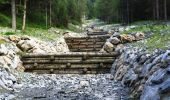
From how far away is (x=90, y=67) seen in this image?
72.7ft

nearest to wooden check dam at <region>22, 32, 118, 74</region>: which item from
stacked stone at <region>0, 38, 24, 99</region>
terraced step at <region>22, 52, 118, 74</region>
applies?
terraced step at <region>22, 52, 118, 74</region>

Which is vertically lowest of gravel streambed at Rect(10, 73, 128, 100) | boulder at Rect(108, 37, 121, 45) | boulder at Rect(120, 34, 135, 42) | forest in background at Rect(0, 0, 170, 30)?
gravel streambed at Rect(10, 73, 128, 100)

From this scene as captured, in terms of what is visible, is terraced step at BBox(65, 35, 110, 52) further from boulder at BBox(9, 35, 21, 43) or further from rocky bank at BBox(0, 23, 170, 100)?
rocky bank at BBox(0, 23, 170, 100)

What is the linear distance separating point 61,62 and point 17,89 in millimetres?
7395

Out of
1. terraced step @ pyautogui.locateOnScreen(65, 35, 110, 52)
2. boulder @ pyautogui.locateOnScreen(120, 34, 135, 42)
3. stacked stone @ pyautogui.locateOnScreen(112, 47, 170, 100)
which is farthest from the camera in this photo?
terraced step @ pyautogui.locateOnScreen(65, 35, 110, 52)

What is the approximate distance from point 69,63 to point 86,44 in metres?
12.6

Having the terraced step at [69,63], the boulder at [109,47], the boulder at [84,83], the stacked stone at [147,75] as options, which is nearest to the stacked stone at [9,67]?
the terraced step at [69,63]

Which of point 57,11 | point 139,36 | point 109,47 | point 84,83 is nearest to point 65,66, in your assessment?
point 109,47

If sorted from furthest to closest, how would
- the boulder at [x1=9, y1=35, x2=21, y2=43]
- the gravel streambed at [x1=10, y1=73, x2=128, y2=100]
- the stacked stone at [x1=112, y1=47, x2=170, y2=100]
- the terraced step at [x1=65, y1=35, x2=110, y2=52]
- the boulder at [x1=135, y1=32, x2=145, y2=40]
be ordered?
the terraced step at [x1=65, y1=35, x2=110, y2=52] < the boulder at [x1=135, y1=32, x2=145, y2=40] < the boulder at [x1=9, y1=35, x2=21, y2=43] < the gravel streambed at [x1=10, y1=73, x2=128, y2=100] < the stacked stone at [x1=112, y1=47, x2=170, y2=100]

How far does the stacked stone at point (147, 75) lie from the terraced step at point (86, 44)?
15252mm

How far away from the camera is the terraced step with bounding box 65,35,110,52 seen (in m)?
33.6

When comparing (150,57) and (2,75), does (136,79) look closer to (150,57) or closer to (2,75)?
(150,57)

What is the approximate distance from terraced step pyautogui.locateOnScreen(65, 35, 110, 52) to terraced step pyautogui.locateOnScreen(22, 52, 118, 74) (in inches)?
388

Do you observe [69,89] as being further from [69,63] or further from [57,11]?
[57,11]
